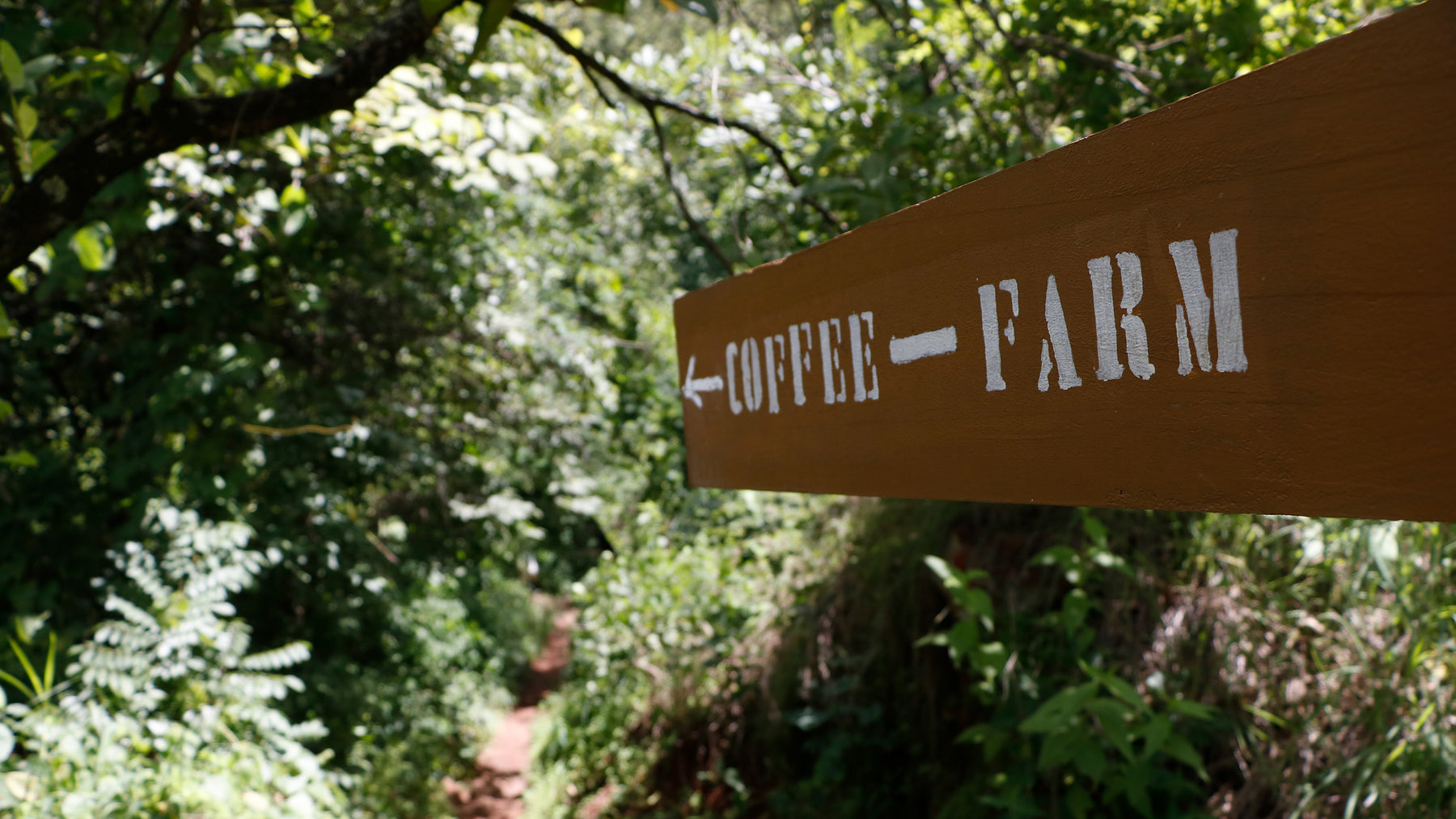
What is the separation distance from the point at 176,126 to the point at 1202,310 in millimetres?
1728

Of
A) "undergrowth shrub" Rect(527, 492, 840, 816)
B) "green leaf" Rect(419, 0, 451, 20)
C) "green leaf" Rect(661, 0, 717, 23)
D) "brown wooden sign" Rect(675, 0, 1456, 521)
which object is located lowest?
"undergrowth shrub" Rect(527, 492, 840, 816)

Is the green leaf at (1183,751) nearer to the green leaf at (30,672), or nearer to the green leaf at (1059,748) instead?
the green leaf at (1059,748)

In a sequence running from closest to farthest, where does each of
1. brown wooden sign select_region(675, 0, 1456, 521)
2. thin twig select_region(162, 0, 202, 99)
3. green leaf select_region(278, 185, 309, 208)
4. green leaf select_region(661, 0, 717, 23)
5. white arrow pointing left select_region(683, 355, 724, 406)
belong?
brown wooden sign select_region(675, 0, 1456, 521) < white arrow pointing left select_region(683, 355, 724, 406) < green leaf select_region(661, 0, 717, 23) < thin twig select_region(162, 0, 202, 99) < green leaf select_region(278, 185, 309, 208)

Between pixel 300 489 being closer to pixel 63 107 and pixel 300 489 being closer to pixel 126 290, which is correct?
pixel 126 290

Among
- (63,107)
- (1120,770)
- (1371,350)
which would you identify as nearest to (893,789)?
(1120,770)

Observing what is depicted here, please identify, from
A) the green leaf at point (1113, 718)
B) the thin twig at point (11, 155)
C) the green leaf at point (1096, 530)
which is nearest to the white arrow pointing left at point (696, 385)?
the thin twig at point (11, 155)

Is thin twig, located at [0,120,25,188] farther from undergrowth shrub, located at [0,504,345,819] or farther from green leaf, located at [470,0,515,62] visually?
undergrowth shrub, located at [0,504,345,819]

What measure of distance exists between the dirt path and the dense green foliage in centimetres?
31

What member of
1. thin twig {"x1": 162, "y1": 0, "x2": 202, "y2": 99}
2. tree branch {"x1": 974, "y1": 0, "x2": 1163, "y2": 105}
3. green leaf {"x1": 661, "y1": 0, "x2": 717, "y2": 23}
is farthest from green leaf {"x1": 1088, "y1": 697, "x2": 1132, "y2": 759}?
thin twig {"x1": 162, "y1": 0, "x2": 202, "y2": 99}

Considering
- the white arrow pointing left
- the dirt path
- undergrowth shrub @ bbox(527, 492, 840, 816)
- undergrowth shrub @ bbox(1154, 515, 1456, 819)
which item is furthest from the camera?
the dirt path

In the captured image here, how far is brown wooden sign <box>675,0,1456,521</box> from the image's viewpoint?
50cm

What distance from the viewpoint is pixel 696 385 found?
1294mm

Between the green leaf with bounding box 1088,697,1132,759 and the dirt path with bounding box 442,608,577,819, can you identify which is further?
the dirt path with bounding box 442,608,577,819

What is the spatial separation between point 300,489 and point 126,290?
48.1 inches
